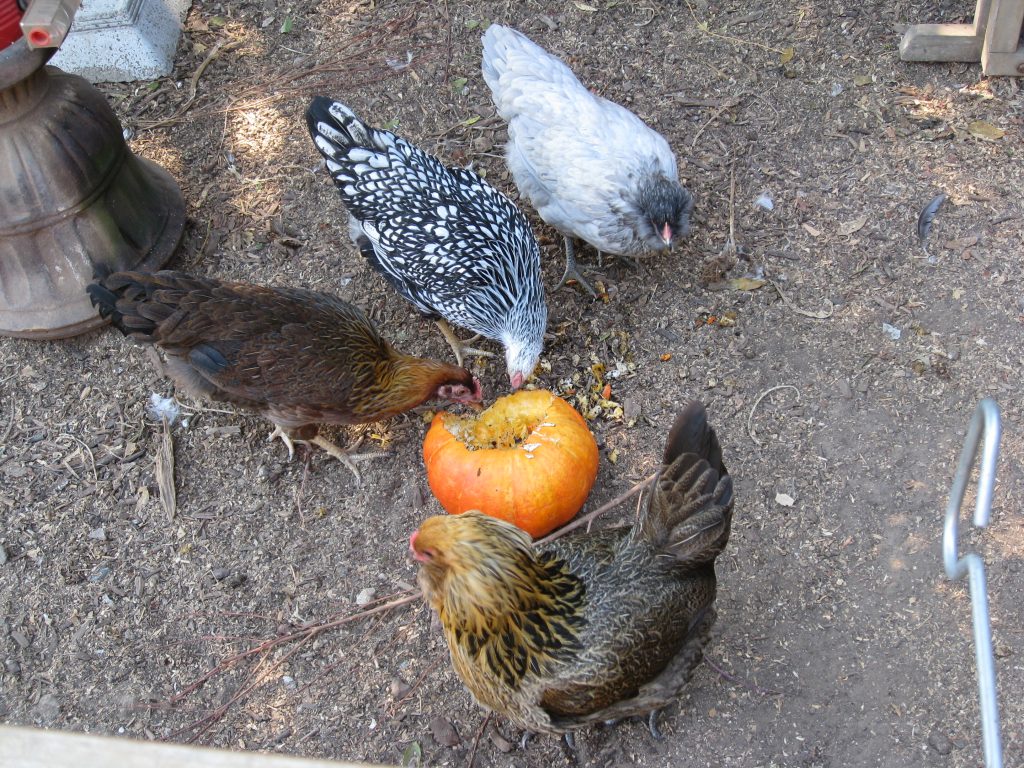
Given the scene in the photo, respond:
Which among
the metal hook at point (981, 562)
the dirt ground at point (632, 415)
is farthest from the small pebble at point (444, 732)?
the metal hook at point (981, 562)

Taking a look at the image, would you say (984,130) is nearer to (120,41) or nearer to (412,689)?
Answer: (412,689)

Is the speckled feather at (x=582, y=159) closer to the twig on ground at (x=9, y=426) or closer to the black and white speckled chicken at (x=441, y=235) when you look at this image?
the black and white speckled chicken at (x=441, y=235)

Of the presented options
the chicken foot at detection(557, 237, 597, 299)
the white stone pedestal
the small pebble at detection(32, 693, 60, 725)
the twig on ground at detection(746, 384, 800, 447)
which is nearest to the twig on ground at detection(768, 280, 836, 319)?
the twig on ground at detection(746, 384, 800, 447)

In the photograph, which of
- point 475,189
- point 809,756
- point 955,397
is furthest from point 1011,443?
point 475,189

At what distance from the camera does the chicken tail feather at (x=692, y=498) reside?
9.55 feet

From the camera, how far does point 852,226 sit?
467 cm

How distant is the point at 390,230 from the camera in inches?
163

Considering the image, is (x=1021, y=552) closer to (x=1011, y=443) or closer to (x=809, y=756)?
(x=1011, y=443)

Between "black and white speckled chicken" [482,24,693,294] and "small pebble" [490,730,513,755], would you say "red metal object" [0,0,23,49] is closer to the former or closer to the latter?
"black and white speckled chicken" [482,24,693,294]

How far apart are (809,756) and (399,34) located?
506cm

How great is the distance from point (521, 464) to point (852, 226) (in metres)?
2.57

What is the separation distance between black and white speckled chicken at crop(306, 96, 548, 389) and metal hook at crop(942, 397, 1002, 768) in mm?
2360

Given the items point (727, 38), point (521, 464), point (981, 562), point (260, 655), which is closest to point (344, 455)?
point (260, 655)

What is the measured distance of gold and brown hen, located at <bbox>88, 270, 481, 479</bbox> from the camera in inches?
147
